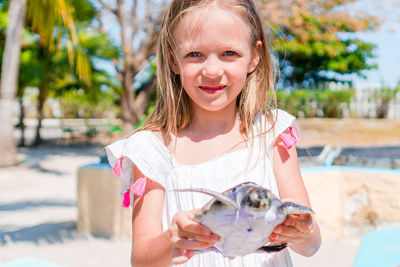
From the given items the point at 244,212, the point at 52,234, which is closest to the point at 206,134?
the point at 244,212

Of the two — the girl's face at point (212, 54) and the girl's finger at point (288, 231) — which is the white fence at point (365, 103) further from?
the girl's finger at point (288, 231)

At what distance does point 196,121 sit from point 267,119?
0.23 metres

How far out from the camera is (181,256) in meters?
0.87

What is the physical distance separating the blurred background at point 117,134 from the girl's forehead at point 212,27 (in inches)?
10.4

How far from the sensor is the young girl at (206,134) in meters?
1.07

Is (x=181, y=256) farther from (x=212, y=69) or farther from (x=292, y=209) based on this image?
(x=212, y=69)

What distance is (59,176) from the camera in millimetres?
8531

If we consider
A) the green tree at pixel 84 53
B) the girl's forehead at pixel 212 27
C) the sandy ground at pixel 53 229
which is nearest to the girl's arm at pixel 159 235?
the girl's forehead at pixel 212 27

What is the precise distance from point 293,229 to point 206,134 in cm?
47

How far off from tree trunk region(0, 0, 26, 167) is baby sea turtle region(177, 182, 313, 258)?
868 centimetres

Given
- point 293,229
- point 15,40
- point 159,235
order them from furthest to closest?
point 15,40 < point 159,235 < point 293,229

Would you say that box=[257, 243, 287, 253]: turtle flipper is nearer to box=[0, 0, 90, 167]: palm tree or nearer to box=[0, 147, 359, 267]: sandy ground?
box=[0, 147, 359, 267]: sandy ground

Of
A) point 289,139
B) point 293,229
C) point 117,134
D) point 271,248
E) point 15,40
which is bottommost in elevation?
point 117,134

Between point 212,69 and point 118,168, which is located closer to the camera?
point 212,69
